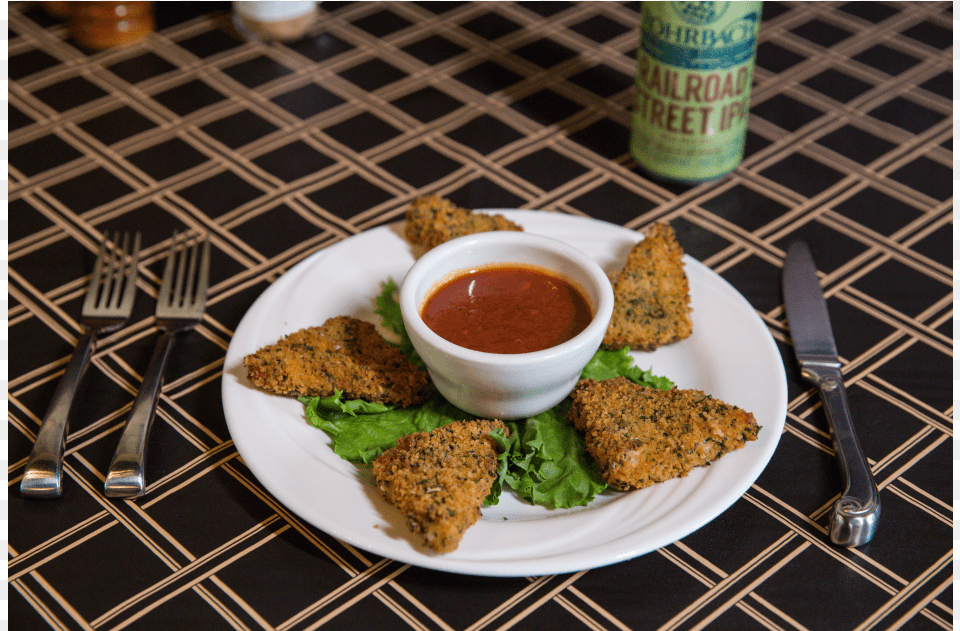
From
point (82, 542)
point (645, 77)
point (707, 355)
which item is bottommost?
point (82, 542)

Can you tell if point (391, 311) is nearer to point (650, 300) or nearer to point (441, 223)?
point (441, 223)

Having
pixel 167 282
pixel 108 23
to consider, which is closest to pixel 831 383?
pixel 167 282

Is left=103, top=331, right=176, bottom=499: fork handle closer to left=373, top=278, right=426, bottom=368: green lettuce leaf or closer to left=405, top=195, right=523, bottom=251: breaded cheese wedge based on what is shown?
left=373, top=278, right=426, bottom=368: green lettuce leaf

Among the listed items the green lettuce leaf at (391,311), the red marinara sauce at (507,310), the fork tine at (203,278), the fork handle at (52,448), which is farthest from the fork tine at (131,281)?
the red marinara sauce at (507,310)

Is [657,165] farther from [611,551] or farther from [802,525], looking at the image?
[611,551]

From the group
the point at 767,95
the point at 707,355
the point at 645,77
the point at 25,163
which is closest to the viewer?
the point at 707,355

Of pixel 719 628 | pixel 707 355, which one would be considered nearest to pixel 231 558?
pixel 719 628

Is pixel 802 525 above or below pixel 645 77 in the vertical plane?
below
